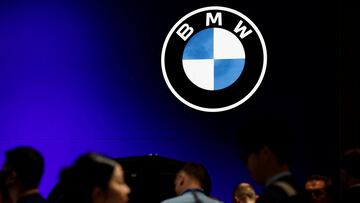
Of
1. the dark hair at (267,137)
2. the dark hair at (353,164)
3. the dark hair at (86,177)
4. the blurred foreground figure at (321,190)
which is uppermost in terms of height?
the dark hair at (267,137)

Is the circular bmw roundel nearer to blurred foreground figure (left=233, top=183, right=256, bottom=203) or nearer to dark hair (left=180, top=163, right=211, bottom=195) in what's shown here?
blurred foreground figure (left=233, top=183, right=256, bottom=203)

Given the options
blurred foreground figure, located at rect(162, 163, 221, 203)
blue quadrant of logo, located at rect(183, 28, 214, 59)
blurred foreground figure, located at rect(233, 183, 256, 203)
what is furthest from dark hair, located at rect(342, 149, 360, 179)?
blue quadrant of logo, located at rect(183, 28, 214, 59)

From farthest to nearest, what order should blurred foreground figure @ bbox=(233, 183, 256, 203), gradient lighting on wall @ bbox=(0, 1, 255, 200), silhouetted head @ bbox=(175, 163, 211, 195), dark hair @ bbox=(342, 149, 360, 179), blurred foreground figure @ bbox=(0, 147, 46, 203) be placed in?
gradient lighting on wall @ bbox=(0, 1, 255, 200)
blurred foreground figure @ bbox=(233, 183, 256, 203)
silhouetted head @ bbox=(175, 163, 211, 195)
dark hair @ bbox=(342, 149, 360, 179)
blurred foreground figure @ bbox=(0, 147, 46, 203)

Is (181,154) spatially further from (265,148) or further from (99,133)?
(265,148)

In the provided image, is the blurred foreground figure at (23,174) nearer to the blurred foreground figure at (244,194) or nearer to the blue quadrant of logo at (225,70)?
the blurred foreground figure at (244,194)

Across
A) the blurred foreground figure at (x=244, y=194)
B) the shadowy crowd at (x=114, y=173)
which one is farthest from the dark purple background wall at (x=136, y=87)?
the shadowy crowd at (x=114, y=173)

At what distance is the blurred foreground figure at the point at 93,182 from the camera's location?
2383 mm

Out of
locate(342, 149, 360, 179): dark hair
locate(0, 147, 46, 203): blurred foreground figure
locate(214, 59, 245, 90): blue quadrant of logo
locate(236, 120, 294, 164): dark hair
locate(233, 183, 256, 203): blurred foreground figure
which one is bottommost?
locate(233, 183, 256, 203): blurred foreground figure

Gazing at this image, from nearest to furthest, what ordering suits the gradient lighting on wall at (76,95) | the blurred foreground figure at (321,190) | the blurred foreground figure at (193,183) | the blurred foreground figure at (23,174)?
1. the blurred foreground figure at (23,174)
2. the blurred foreground figure at (193,183)
3. the blurred foreground figure at (321,190)
4. the gradient lighting on wall at (76,95)

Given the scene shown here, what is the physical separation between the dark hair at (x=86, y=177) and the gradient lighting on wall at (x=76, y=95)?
3.15 meters

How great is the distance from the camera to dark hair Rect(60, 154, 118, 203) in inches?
93.9

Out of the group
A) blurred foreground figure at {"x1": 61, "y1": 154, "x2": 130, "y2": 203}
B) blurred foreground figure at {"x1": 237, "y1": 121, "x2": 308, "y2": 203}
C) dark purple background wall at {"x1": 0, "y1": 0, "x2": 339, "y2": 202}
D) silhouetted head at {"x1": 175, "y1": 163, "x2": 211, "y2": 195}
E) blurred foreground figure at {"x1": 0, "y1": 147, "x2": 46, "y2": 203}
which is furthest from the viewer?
dark purple background wall at {"x1": 0, "y1": 0, "x2": 339, "y2": 202}

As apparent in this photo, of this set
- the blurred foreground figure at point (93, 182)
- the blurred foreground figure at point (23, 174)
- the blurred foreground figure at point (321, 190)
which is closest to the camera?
the blurred foreground figure at point (93, 182)

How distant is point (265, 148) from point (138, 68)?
324cm
